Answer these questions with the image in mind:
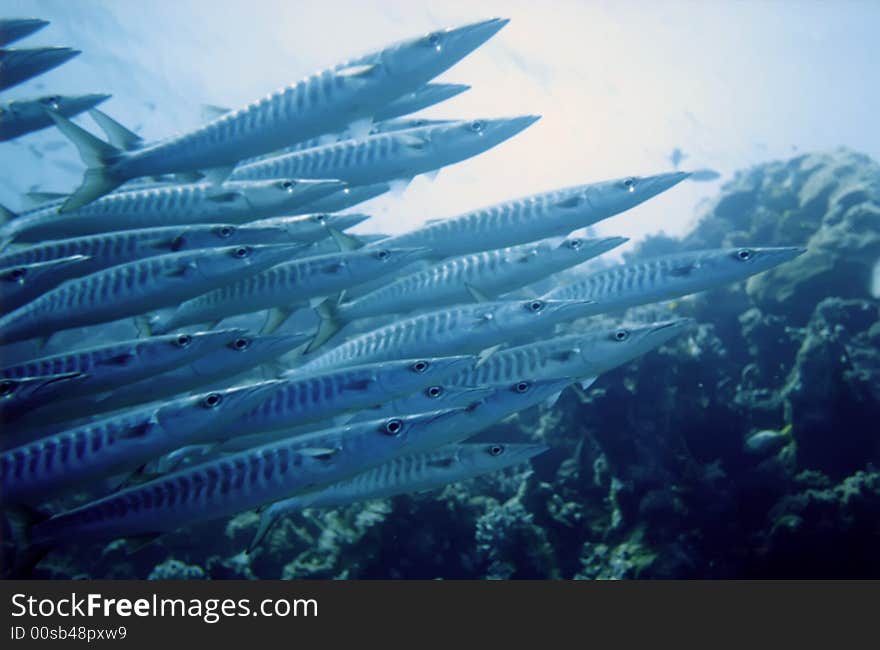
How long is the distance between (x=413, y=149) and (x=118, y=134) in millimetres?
2725

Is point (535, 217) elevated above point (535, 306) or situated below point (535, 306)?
above

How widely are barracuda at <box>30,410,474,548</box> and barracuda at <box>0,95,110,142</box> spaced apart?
3911 mm

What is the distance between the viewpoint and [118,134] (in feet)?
15.4

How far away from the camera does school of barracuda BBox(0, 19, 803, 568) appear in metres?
3.58

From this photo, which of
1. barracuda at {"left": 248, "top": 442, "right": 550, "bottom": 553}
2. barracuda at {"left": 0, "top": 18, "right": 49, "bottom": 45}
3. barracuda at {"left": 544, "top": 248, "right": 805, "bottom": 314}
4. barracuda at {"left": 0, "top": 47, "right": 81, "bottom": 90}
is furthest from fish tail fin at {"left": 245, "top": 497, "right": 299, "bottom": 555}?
barracuda at {"left": 0, "top": 18, "right": 49, "bottom": 45}

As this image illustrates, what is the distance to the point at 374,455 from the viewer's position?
3609mm

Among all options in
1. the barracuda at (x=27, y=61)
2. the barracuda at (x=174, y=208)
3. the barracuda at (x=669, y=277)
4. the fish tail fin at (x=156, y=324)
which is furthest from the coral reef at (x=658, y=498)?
the barracuda at (x=27, y=61)

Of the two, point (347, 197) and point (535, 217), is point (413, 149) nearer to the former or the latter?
point (347, 197)

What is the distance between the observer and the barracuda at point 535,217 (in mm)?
5121

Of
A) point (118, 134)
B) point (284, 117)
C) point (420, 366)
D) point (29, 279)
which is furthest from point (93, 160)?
point (420, 366)

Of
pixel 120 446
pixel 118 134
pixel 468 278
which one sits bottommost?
pixel 120 446

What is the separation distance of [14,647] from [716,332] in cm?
1134

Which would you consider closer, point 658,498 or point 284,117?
point 284,117

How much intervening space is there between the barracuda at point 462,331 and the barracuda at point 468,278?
Result: 0.29m
